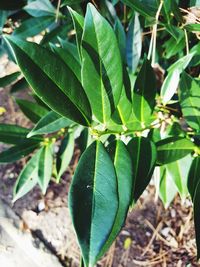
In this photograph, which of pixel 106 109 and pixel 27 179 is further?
pixel 27 179

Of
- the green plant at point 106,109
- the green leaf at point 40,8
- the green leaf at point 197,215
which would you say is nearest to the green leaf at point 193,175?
the green plant at point 106,109

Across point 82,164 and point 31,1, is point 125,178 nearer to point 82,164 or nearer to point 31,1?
point 82,164

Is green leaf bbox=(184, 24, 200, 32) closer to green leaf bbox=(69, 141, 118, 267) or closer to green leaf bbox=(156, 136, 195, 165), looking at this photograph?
green leaf bbox=(156, 136, 195, 165)

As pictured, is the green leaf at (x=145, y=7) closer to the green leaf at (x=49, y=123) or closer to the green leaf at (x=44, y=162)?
the green leaf at (x=49, y=123)

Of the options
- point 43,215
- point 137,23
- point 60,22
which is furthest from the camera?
point 43,215

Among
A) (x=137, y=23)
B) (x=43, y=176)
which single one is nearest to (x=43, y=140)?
(x=43, y=176)

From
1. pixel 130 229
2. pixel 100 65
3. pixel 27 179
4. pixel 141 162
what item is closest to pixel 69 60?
pixel 100 65

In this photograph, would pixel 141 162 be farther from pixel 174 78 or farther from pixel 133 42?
pixel 133 42
